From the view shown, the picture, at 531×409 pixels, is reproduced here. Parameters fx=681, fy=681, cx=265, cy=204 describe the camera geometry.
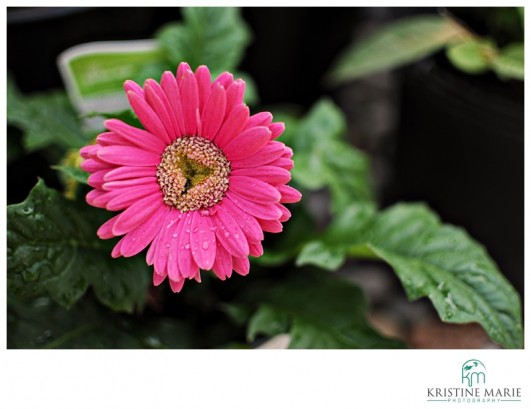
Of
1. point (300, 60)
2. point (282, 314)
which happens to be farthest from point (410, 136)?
point (282, 314)

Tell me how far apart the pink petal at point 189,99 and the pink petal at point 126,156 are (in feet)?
0.12

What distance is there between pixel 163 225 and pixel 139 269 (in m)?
0.23

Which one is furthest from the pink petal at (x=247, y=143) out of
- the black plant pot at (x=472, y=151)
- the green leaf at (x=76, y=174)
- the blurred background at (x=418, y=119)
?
the black plant pot at (x=472, y=151)

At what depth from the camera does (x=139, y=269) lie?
0.71 metres

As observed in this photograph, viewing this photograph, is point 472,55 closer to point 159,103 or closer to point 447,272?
point 447,272

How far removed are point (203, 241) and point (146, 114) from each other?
10cm

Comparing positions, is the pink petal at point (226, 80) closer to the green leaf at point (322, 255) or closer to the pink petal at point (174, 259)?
the pink petal at point (174, 259)

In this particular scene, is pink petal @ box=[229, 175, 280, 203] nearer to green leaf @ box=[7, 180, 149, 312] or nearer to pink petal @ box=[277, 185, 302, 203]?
pink petal @ box=[277, 185, 302, 203]

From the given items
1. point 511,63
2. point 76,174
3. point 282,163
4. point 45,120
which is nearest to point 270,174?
point 282,163

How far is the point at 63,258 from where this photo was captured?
0.66m

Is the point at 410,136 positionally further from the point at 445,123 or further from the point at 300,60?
the point at 300,60

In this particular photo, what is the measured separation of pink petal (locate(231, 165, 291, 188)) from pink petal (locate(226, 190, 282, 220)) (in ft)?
0.06

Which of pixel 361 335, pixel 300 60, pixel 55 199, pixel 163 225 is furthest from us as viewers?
pixel 300 60

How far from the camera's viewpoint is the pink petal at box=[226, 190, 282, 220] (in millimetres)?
480
